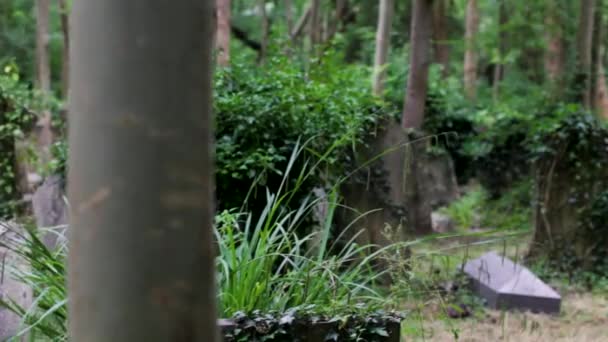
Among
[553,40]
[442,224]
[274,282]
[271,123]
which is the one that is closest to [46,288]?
[274,282]

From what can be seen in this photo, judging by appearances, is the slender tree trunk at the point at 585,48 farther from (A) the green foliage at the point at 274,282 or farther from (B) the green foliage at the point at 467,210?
(A) the green foliage at the point at 274,282

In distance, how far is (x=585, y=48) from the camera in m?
13.6

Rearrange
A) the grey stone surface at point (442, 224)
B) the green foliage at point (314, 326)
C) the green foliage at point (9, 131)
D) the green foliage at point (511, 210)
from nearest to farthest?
the green foliage at point (314, 326), the green foliage at point (9, 131), the grey stone surface at point (442, 224), the green foliage at point (511, 210)

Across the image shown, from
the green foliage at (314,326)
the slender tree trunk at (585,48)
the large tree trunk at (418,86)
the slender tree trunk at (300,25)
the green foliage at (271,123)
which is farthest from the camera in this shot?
the slender tree trunk at (300,25)

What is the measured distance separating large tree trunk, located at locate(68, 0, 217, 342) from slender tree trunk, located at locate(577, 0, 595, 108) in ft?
43.1

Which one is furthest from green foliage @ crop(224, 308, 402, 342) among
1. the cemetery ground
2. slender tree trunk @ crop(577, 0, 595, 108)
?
slender tree trunk @ crop(577, 0, 595, 108)

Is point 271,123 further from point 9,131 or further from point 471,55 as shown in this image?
point 471,55

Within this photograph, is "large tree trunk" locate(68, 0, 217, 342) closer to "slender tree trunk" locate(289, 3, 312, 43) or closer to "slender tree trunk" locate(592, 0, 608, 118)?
"slender tree trunk" locate(592, 0, 608, 118)

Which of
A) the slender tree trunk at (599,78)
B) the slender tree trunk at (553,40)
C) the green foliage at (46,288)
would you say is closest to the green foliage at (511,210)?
the slender tree trunk at (599,78)

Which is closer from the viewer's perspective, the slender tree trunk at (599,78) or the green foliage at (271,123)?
the green foliage at (271,123)

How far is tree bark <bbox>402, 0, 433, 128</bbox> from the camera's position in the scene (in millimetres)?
10727

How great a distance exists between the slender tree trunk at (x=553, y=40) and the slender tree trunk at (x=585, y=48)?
3781mm

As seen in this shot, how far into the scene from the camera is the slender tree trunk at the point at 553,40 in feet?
59.1

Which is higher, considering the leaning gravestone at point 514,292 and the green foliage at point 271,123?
the green foliage at point 271,123
